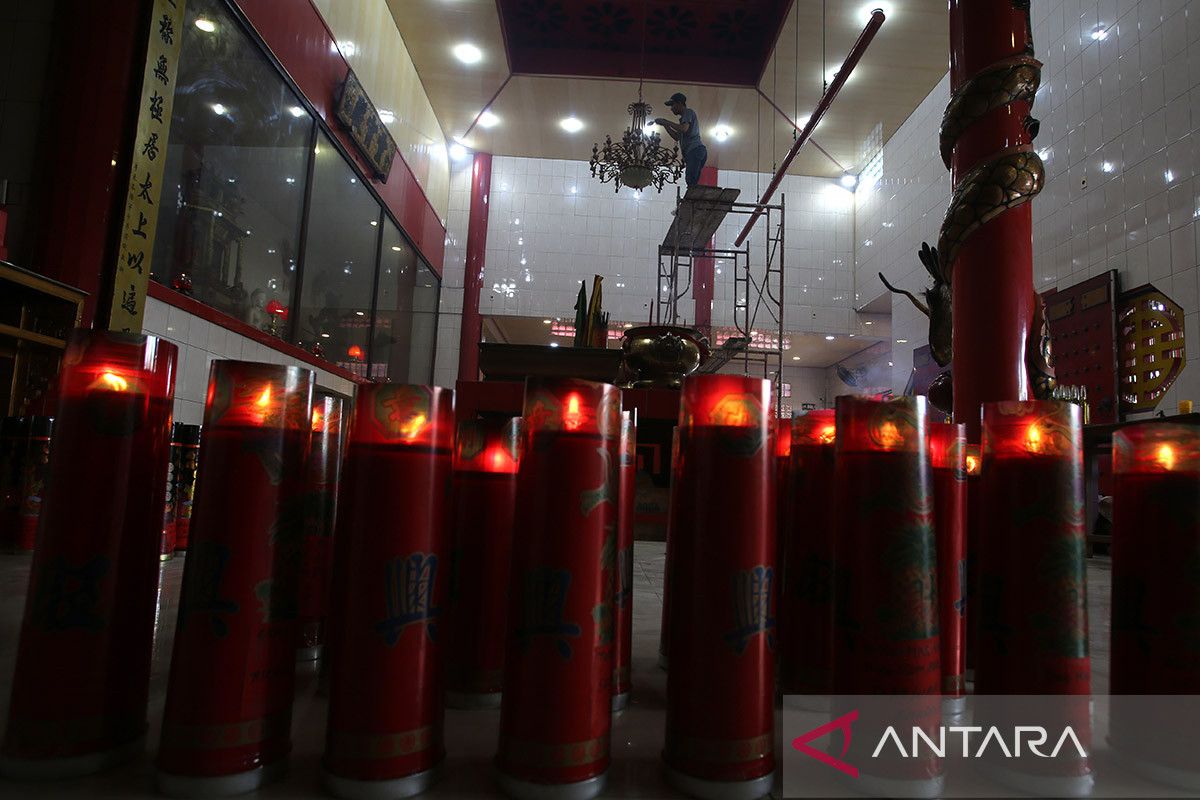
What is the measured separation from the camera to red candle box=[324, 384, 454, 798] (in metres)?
0.44

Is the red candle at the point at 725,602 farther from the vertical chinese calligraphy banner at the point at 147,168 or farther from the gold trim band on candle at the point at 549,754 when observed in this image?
the vertical chinese calligraphy banner at the point at 147,168

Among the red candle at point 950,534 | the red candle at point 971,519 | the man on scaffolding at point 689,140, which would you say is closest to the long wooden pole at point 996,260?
the red candle at point 971,519

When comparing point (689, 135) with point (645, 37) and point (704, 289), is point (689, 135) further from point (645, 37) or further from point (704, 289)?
point (704, 289)

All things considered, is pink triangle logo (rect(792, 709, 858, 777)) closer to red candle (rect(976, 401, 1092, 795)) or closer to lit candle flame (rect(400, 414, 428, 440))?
red candle (rect(976, 401, 1092, 795))

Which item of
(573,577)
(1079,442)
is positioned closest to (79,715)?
(573,577)

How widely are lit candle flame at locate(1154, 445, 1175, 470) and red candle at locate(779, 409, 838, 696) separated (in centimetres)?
26

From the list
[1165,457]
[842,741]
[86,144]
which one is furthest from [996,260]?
[86,144]

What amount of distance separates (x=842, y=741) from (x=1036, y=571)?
0.67 feet

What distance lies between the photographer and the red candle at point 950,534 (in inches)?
25.0

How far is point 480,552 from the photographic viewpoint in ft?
2.06

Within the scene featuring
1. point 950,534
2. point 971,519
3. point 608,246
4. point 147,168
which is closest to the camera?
point 950,534

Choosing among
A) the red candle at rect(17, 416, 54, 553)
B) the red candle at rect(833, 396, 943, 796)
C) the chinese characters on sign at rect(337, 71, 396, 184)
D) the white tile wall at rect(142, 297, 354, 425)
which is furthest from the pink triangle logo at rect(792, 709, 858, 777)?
the chinese characters on sign at rect(337, 71, 396, 184)

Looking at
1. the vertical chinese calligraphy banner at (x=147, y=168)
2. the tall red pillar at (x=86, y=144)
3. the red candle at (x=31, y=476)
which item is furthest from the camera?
the vertical chinese calligraphy banner at (x=147, y=168)

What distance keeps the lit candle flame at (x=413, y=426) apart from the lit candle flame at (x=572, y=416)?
101 millimetres
